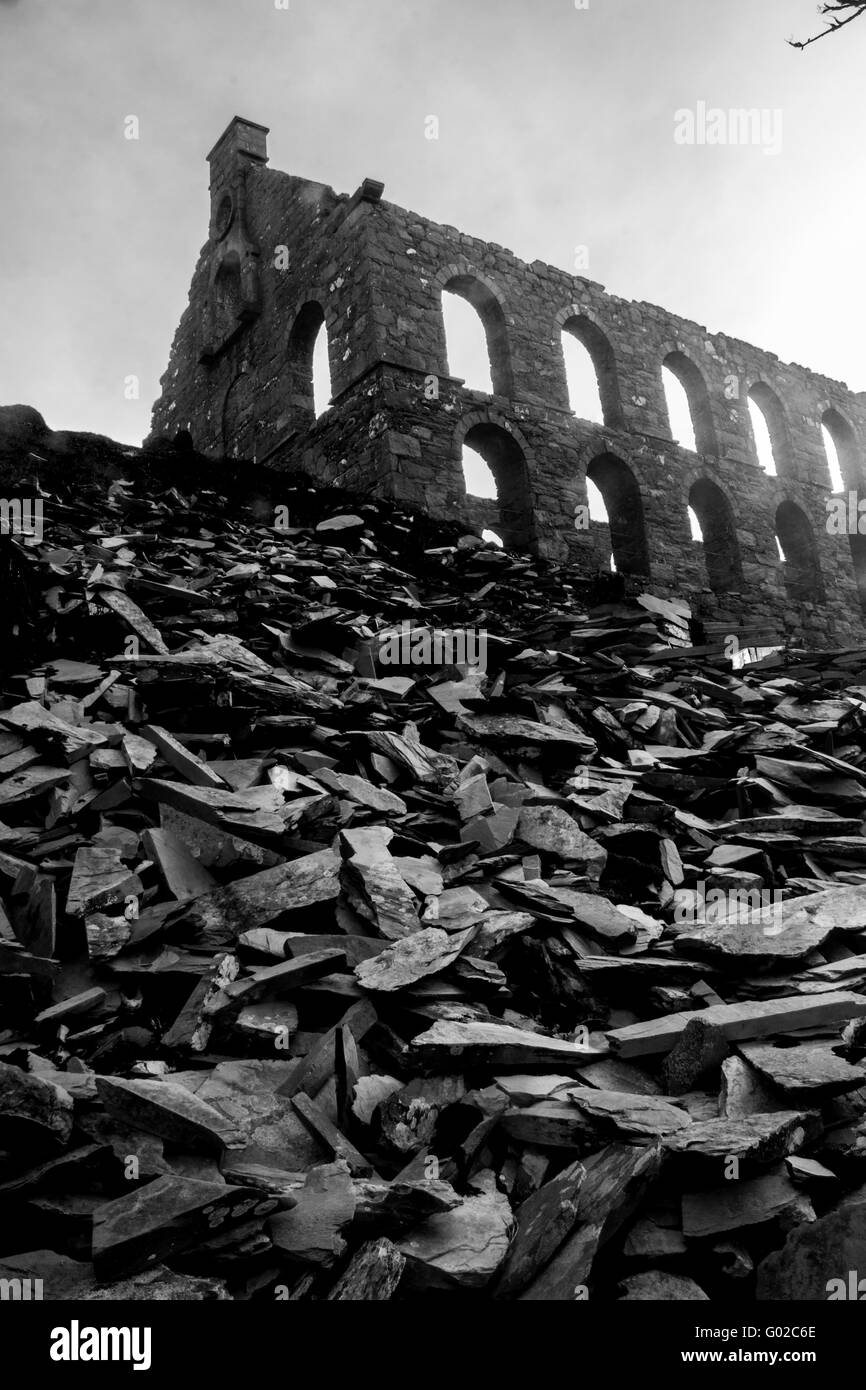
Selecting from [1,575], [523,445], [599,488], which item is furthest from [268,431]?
[1,575]

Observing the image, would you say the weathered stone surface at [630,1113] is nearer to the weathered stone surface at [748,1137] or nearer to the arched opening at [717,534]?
the weathered stone surface at [748,1137]

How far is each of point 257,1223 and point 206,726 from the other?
3.04 metres

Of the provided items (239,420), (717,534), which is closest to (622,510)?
(717,534)

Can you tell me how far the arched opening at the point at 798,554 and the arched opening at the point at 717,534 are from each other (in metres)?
1.80

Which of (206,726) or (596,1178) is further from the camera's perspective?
(206,726)

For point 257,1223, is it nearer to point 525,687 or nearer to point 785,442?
point 525,687

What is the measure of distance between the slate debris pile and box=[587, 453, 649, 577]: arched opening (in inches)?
337

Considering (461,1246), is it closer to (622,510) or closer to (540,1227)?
(540,1227)

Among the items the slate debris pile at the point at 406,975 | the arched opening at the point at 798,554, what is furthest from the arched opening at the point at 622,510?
the slate debris pile at the point at 406,975

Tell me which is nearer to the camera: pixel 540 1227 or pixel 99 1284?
pixel 99 1284

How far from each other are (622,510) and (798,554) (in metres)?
5.04

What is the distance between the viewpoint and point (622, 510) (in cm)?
1473

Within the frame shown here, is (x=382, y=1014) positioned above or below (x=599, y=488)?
below

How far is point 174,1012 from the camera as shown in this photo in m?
2.81
